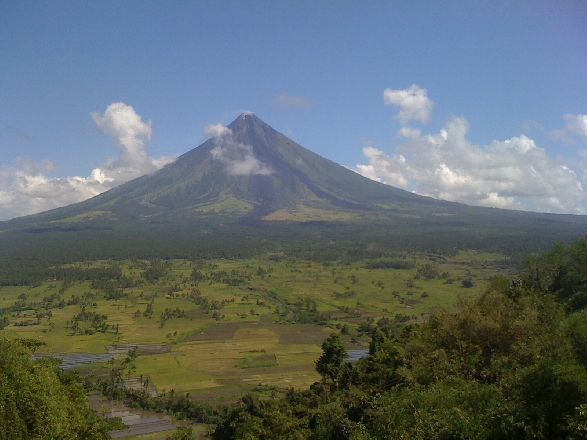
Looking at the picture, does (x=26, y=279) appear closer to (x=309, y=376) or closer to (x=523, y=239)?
(x=309, y=376)

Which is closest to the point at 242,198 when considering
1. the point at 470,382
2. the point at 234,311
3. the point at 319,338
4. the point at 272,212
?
the point at 272,212

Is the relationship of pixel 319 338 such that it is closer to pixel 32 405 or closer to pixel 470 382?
pixel 470 382

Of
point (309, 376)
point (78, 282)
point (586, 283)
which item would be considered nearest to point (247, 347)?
point (309, 376)

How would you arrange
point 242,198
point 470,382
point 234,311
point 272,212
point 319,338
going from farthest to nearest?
point 242,198 < point 272,212 < point 234,311 < point 319,338 < point 470,382

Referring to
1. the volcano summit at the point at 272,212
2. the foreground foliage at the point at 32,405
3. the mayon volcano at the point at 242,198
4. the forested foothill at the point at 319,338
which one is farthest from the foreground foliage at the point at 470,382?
the mayon volcano at the point at 242,198

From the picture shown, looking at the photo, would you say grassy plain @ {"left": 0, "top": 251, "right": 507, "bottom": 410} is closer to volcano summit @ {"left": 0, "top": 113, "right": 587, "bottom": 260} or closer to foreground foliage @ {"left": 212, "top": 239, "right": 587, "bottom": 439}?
foreground foliage @ {"left": 212, "top": 239, "right": 587, "bottom": 439}

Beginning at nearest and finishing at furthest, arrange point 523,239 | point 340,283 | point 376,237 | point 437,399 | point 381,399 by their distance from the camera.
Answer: point 437,399, point 381,399, point 340,283, point 523,239, point 376,237
